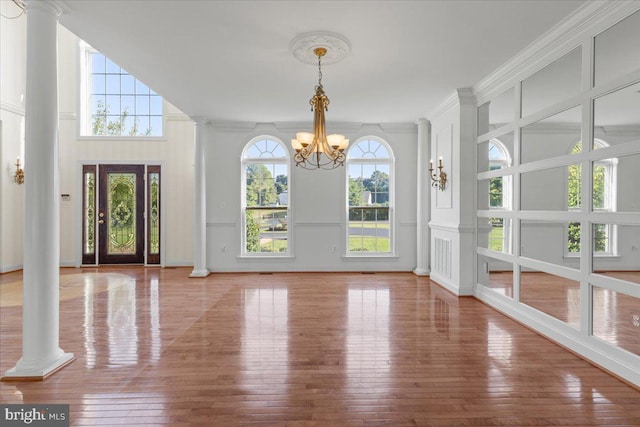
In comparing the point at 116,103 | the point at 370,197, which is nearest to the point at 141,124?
the point at 116,103

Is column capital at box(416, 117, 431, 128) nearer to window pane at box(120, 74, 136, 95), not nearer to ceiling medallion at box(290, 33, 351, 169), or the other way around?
ceiling medallion at box(290, 33, 351, 169)

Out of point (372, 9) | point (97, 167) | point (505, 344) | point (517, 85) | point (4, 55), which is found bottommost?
point (505, 344)

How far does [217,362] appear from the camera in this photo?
2.92 metres

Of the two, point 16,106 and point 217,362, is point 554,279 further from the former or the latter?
point 16,106

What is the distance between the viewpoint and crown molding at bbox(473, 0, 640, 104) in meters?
2.76

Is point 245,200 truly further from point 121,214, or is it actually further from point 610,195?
point 610,195

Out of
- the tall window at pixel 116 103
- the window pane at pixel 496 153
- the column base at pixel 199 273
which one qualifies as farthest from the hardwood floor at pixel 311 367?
the tall window at pixel 116 103

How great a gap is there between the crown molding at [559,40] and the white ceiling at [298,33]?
0.33ft

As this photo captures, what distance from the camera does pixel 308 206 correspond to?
7043 millimetres

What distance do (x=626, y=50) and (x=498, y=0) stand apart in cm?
Answer: 101

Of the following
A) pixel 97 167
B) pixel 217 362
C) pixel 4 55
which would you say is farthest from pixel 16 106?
pixel 217 362

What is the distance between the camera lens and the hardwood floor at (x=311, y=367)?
219 cm

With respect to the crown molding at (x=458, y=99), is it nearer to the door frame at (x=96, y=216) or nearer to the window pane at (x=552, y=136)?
the window pane at (x=552, y=136)

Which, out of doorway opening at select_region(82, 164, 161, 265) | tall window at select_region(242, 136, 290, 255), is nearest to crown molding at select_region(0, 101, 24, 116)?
doorway opening at select_region(82, 164, 161, 265)
